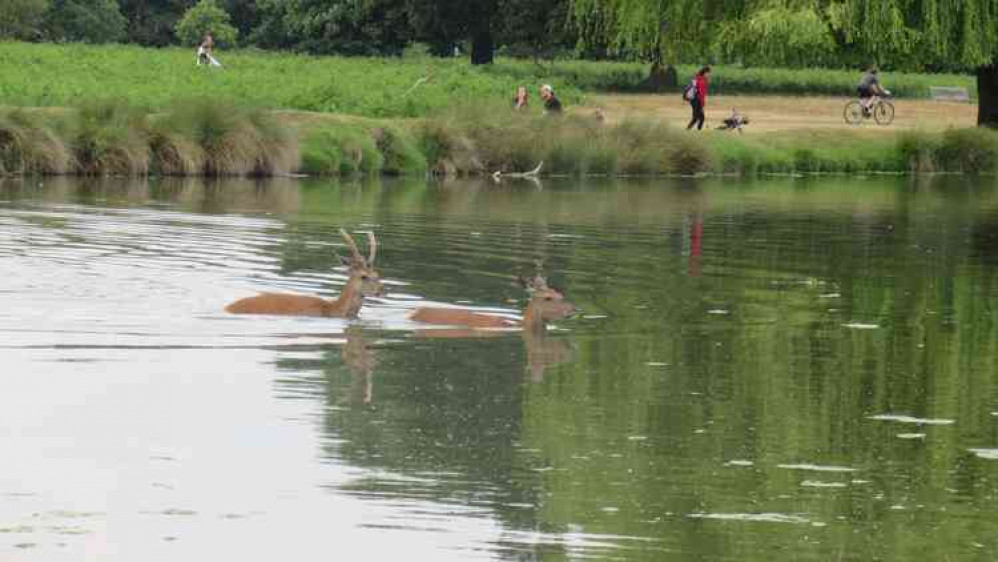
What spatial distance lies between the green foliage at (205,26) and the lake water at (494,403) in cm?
7286

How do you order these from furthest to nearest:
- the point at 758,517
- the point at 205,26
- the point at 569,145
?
1. the point at 205,26
2. the point at 569,145
3. the point at 758,517

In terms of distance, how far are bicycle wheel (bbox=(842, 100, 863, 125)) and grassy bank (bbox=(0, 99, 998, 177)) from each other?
9731 mm

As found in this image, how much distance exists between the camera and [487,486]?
1166 centimetres

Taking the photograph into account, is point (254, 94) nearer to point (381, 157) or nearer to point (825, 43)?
point (381, 157)

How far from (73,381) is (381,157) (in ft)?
86.9

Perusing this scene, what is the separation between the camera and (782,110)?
6731cm

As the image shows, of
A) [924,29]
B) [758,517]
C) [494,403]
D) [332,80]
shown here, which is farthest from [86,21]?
[758,517]

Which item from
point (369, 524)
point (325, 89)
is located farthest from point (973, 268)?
point (325, 89)

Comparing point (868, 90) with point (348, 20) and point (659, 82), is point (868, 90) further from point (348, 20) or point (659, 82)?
point (348, 20)

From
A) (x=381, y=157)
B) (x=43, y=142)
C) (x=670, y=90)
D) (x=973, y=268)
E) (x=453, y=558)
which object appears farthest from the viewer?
(x=670, y=90)

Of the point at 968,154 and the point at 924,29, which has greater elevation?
the point at 924,29

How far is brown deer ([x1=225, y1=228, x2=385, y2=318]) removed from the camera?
18.4m

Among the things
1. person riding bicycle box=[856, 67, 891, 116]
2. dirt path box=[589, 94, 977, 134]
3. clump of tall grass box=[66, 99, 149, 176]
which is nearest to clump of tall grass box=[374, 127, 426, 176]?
clump of tall grass box=[66, 99, 149, 176]

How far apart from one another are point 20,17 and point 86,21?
745cm
